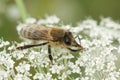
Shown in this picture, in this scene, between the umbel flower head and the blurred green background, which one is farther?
the blurred green background

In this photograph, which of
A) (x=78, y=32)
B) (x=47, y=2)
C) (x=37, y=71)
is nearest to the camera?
(x=37, y=71)

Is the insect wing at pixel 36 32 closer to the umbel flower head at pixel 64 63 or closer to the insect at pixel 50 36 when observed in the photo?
the insect at pixel 50 36

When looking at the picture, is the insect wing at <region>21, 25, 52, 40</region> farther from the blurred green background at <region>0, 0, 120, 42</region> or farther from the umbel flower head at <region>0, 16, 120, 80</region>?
the blurred green background at <region>0, 0, 120, 42</region>

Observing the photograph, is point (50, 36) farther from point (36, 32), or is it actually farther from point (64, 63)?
point (64, 63)

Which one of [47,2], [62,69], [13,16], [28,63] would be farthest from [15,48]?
[47,2]

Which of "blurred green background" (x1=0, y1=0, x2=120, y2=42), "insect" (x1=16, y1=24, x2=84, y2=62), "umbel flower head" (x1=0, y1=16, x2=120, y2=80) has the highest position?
"blurred green background" (x1=0, y1=0, x2=120, y2=42)

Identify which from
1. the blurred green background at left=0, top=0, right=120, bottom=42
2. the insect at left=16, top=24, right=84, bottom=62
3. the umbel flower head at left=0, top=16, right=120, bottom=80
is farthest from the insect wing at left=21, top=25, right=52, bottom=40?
the blurred green background at left=0, top=0, right=120, bottom=42

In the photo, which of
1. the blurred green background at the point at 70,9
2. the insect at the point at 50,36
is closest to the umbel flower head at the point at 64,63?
the insect at the point at 50,36

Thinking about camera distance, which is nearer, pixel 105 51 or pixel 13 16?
pixel 105 51

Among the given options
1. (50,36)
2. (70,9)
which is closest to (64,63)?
(50,36)

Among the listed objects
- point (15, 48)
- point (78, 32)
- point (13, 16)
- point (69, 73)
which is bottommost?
point (69, 73)

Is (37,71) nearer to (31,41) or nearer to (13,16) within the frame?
(31,41)
